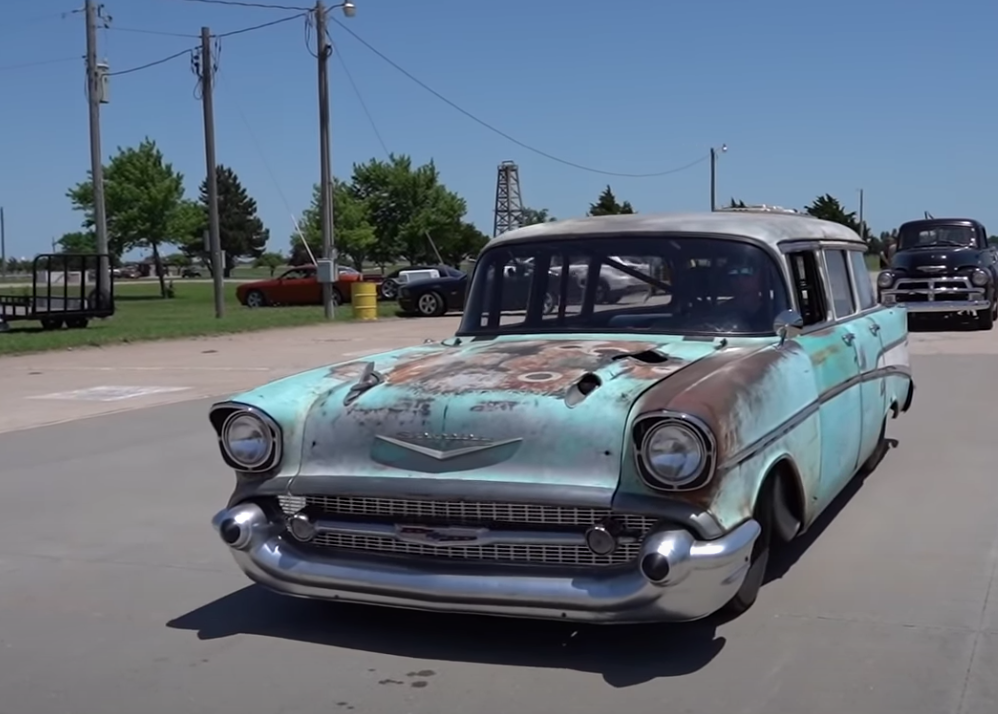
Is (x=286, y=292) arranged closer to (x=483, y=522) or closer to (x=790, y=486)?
(x=790, y=486)

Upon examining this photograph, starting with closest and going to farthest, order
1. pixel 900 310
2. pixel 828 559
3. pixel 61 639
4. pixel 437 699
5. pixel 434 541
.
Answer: pixel 437 699 < pixel 434 541 < pixel 61 639 < pixel 828 559 < pixel 900 310

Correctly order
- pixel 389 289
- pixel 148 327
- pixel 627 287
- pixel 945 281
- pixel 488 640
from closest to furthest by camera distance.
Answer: pixel 488 640, pixel 627 287, pixel 945 281, pixel 148 327, pixel 389 289

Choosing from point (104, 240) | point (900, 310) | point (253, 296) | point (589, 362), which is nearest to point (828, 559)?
point (589, 362)

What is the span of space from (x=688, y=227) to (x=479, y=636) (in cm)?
220

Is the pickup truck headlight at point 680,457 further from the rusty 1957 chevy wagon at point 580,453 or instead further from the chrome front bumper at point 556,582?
the chrome front bumper at point 556,582

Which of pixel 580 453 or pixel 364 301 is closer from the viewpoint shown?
pixel 580 453

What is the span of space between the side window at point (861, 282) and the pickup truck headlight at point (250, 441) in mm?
3696

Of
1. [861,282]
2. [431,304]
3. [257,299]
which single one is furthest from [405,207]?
[861,282]

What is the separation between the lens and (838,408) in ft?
18.0

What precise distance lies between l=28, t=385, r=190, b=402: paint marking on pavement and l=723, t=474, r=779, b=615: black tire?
30.2 ft

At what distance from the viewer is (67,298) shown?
2291 cm

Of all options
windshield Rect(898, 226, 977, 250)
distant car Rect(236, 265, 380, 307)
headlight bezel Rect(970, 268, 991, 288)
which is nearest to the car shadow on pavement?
headlight bezel Rect(970, 268, 991, 288)

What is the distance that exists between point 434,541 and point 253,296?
30.7 metres

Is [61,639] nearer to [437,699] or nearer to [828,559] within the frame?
[437,699]
